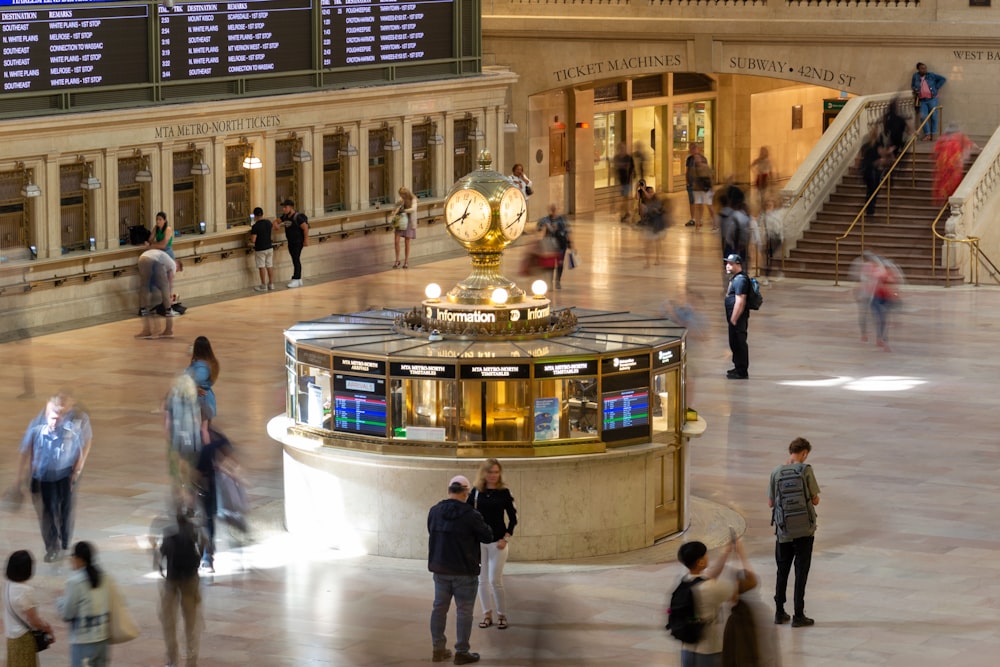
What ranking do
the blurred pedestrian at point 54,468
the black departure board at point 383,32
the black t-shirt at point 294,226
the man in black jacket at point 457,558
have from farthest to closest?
the black departure board at point 383,32 → the black t-shirt at point 294,226 → the blurred pedestrian at point 54,468 → the man in black jacket at point 457,558

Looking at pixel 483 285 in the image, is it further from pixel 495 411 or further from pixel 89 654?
pixel 89 654

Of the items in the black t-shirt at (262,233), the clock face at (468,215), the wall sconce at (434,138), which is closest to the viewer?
the clock face at (468,215)

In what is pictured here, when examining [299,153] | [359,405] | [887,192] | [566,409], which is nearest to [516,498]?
[566,409]

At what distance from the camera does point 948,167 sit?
34.8 metres

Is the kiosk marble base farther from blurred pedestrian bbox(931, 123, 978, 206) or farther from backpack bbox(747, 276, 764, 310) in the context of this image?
blurred pedestrian bbox(931, 123, 978, 206)

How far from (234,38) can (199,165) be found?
2.24 metres

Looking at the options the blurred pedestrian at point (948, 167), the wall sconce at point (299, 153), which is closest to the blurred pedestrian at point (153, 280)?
the wall sconce at point (299, 153)

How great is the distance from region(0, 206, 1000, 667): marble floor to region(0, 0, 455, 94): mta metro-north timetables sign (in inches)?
138

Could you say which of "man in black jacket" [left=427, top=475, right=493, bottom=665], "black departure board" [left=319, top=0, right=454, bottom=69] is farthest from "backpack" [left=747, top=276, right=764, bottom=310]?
"black departure board" [left=319, top=0, right=454, bottom=69]

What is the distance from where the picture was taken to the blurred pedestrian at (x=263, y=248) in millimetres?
30922

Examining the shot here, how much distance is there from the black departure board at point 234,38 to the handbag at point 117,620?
1954 cm

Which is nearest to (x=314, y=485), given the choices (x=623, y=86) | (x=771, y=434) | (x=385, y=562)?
(x=385, y=562)

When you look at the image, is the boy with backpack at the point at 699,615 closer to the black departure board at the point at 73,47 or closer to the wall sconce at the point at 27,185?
the wall sconce at the point at 27,185

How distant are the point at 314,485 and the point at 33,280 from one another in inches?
504
